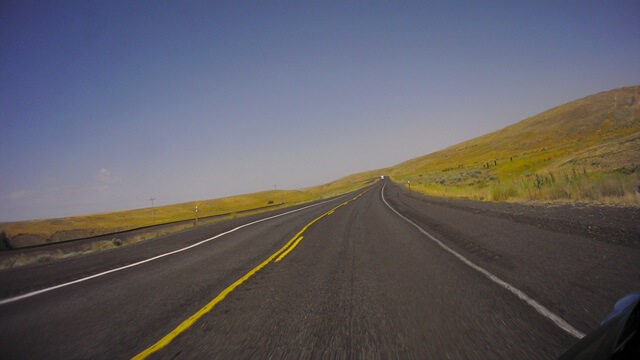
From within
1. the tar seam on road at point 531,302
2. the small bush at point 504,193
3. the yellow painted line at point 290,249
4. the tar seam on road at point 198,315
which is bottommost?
the small bush at point 504,193

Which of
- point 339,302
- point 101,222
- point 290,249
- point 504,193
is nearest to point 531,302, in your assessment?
point 339,302

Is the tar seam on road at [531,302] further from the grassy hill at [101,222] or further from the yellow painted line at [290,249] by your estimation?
the grassy hill at [101,222]

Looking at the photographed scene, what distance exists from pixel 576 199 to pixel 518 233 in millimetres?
5974

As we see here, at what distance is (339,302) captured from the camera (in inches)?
169

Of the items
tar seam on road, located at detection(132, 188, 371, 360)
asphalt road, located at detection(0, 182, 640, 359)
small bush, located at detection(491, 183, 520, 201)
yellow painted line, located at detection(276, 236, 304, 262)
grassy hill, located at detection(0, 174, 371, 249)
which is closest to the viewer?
asphalt road, located at detection(0, 182, 640, 359)

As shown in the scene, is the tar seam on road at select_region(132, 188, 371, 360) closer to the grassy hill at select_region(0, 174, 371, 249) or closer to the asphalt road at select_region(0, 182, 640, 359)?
the asphalt road at select_region(0, 182, 640, 359)

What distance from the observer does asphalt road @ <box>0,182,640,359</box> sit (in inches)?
122

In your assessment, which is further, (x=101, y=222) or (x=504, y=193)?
(x=101, y=222)

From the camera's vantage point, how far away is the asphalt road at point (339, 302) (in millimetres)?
3090

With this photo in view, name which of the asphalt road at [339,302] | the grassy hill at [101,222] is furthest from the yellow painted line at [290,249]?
the grassy hill at [101,222]

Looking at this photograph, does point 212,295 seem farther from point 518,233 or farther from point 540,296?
point 518,233

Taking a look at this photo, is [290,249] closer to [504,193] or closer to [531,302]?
[531,302]

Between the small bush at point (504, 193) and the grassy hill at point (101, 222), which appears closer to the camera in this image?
the small bush at point (504, 193)

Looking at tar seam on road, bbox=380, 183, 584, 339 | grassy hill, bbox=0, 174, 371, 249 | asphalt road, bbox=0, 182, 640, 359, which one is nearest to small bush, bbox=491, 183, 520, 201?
asphalt road, bbox=0, 182, 640, 359
